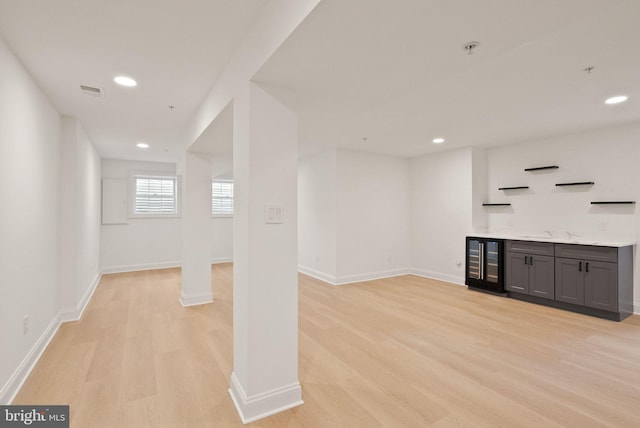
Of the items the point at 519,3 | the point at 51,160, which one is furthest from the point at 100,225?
the point at 519,3

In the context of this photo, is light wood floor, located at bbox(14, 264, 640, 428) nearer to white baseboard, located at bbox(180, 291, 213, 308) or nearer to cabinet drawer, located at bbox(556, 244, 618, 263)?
white baseboard, located at bbox(180, 291, 213, 308)

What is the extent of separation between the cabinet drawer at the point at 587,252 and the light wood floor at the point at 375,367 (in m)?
0.74

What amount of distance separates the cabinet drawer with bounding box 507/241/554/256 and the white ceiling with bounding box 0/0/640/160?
1666 millimetres

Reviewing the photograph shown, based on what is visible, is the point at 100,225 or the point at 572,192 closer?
the point at 572,192

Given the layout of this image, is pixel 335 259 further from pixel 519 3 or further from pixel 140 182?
pixel 140 182

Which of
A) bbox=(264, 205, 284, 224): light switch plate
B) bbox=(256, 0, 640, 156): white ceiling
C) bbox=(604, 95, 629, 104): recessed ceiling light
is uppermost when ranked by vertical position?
bbox=(604, 95, 629, 104): recessed ceiling light

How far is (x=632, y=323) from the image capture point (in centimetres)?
351

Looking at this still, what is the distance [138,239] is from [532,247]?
7.65 meters

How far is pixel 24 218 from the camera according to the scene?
8.05 ft

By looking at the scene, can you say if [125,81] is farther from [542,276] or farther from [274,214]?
[542,276]

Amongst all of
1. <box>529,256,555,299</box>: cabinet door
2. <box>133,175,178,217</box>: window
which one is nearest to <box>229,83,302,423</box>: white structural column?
<box>529,256,555,299</box>: cabinet door

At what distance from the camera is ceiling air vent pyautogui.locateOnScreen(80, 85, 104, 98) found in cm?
285

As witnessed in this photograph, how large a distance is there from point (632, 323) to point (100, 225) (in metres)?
8.88

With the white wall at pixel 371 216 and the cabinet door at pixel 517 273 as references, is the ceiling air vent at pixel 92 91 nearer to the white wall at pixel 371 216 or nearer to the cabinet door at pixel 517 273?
the white wall at pixel 371 216
